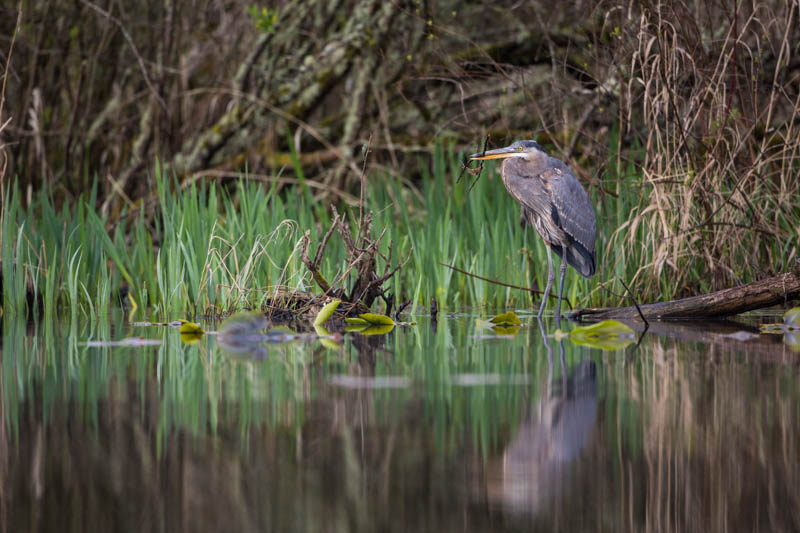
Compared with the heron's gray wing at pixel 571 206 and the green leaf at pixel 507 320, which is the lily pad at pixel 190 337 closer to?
the green leaf at pixel 507 320

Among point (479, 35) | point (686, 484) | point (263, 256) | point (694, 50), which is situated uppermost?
point (479, 35)

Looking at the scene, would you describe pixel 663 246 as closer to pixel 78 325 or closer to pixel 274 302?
pixel 274 302

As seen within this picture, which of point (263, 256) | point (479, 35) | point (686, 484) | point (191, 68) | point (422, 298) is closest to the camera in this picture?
point (686, 484)

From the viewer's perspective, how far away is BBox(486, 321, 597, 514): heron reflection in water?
50.1 inches

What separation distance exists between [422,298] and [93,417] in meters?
3.41

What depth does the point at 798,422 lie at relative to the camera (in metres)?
1.76

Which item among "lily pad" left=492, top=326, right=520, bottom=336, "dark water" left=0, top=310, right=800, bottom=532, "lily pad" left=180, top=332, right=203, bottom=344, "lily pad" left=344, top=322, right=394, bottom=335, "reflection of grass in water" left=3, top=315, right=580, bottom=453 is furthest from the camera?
"lily pad" left=344, top=322, right=394, bottom=335

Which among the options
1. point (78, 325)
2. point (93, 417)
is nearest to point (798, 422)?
point (93, 417)

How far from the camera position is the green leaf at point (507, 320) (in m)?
3.84

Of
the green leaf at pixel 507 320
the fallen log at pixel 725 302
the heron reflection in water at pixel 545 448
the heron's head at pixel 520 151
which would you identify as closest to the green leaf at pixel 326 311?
the green leaf at pixel 507 320

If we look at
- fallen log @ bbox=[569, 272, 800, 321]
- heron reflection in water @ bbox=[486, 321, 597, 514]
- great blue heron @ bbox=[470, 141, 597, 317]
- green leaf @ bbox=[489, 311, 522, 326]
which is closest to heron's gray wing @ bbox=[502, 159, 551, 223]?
great blue heron @ bbox=[470, 141, 597, 317]

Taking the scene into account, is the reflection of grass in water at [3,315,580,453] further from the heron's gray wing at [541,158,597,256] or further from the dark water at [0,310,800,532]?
the heron's gray wing at [541,158,597,256]

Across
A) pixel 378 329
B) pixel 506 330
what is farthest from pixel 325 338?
pixel 506 330

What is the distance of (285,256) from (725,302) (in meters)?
2.26
